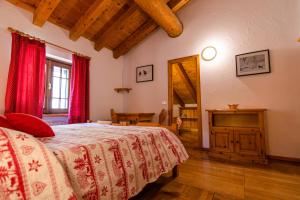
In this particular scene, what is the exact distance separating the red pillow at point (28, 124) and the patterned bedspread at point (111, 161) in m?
0.07

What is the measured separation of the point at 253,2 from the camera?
296cm

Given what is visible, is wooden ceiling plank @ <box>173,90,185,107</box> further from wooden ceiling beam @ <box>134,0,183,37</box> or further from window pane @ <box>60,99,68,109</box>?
window pane @ <box>60,99,68,109</box>

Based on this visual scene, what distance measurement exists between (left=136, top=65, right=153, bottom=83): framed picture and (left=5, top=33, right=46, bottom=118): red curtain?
2.28 m

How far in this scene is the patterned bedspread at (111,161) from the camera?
86 centimetres

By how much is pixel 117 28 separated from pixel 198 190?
11.8 ft

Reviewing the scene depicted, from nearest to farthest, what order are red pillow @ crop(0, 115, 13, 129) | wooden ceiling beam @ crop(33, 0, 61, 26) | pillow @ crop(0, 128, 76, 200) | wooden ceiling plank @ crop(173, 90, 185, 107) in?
pillow @ crop(0, 128, 76, 200), red pillow @ crop(0, 115, 13, 129), wooden ceiling beam @ crop(33, 0, 61, 26), wooden ceiling plank @ crop(173, 90, 185, 107)

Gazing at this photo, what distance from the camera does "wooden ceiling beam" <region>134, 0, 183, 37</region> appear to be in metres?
2.82

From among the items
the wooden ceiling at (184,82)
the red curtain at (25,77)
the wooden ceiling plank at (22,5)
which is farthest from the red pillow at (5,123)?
the wooden ceiling at (184,82)

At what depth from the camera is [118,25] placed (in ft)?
11.7

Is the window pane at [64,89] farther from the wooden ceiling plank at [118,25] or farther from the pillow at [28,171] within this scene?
the pillow at [28,171]

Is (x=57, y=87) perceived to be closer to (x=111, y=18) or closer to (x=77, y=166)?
(x=111, y=18)

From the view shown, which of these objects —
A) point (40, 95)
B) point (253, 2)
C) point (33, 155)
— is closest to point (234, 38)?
point (253, 2)

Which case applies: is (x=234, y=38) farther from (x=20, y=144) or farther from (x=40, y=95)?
(x=40, y=95)

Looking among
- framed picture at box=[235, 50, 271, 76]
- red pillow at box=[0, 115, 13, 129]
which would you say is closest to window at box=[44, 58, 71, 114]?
red pillow at box=[0, 115, 13, 129]
